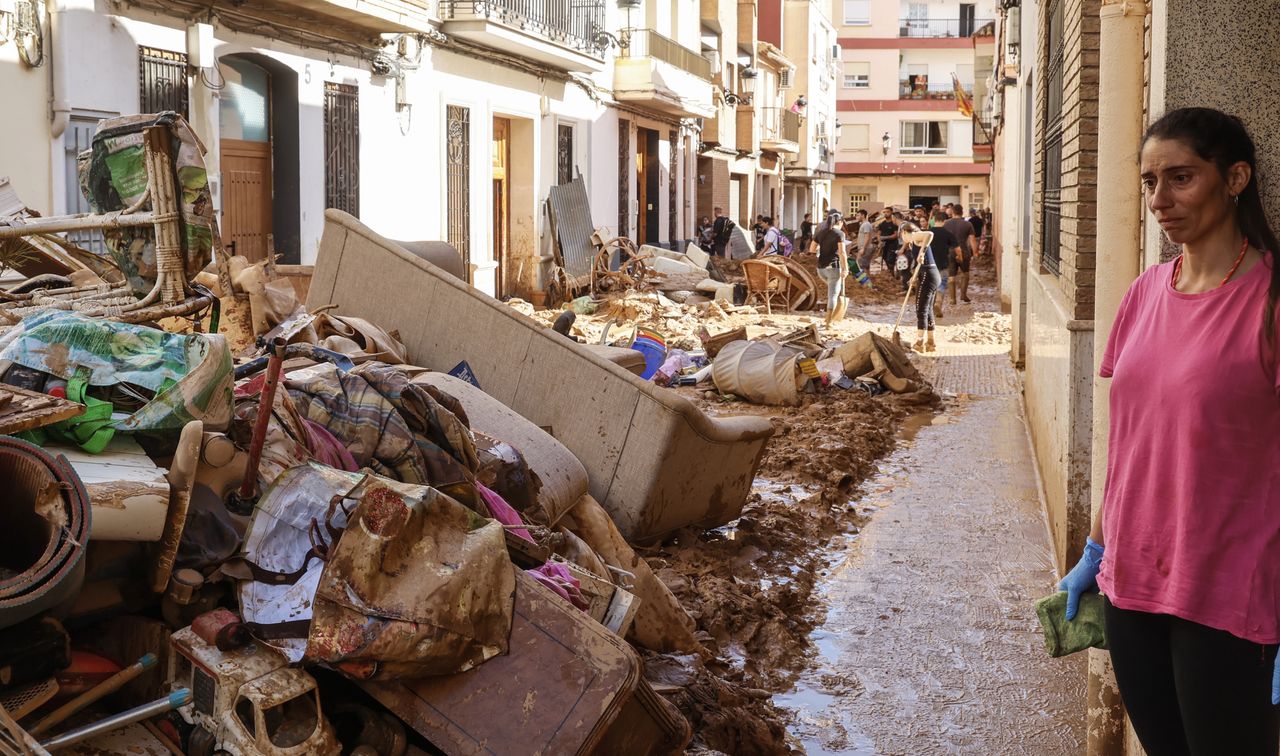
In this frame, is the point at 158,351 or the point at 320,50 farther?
the point at 320,50

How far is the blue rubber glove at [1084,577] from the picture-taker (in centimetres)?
274

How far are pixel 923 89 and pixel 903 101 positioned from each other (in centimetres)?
110

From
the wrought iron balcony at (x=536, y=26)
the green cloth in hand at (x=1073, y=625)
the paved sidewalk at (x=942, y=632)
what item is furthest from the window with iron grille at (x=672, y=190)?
the green cloth in hand at (x=1073, y=625)

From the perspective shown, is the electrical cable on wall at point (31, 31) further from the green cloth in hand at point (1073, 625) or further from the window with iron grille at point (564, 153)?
the window with iron grille at point (564, 153)

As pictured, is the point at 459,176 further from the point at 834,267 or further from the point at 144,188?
the point at 144,188

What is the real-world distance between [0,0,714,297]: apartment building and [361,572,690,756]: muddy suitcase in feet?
14.4

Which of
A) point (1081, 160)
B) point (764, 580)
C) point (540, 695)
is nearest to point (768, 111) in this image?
point (1081, 160)

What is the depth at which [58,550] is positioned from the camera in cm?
305

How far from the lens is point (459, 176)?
58.7 ft

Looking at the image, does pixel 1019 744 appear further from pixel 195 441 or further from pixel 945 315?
pixel 945 315

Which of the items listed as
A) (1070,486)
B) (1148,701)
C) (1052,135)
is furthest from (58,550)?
(1052,135)

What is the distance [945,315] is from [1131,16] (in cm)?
1716

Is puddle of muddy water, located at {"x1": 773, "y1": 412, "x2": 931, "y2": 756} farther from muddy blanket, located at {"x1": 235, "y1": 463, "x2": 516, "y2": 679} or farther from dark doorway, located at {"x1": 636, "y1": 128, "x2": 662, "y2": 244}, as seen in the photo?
dark doorway, located at {"x1": 636, "y1": 128, "x2": 662, "y2": 244}

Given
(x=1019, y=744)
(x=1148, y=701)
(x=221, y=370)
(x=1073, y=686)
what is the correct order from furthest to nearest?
(x=1073, y=686), (x=1019, y=744), (x=221, y=370), (x=1148, y=701)
